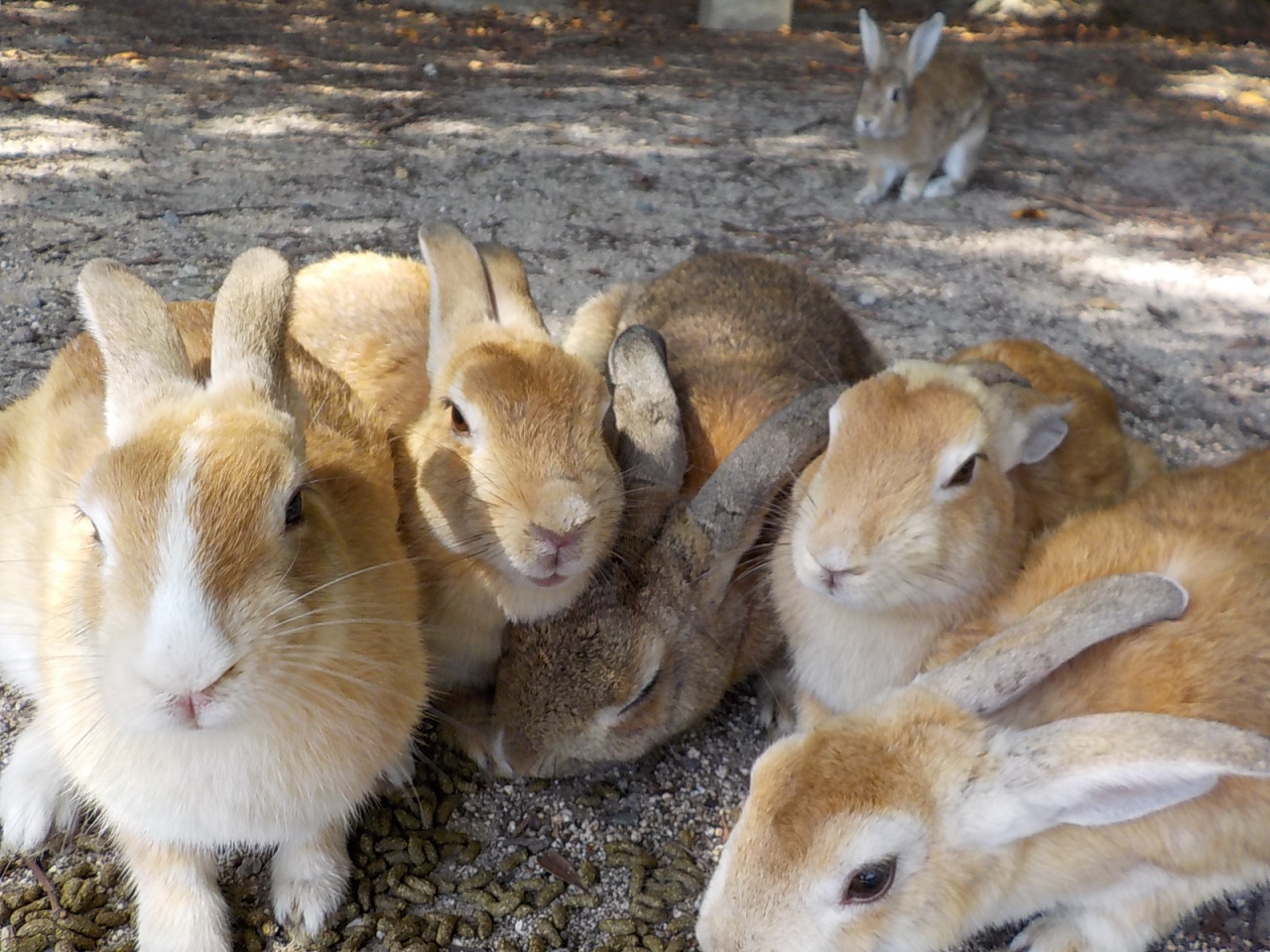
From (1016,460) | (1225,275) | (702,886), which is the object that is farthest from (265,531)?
(1225,275)

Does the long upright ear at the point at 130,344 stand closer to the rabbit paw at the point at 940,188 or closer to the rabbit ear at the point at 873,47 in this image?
the rabbit paw at the point at 940,188

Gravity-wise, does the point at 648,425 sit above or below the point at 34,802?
above

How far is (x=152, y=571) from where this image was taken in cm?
203

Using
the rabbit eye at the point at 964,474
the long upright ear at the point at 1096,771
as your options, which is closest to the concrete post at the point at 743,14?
the rabbit eye at the point at 964,474

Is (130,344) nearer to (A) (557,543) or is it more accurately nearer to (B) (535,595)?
(A) (557,543)

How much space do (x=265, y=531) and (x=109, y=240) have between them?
3962 mm

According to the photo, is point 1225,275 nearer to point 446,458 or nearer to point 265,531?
point 446,458

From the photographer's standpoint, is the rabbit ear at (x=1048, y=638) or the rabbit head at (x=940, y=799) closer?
the rabbit head at (x=940, y=799)

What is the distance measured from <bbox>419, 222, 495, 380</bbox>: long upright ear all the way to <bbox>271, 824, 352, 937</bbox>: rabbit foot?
1.56 metres

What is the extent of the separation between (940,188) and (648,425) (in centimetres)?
501

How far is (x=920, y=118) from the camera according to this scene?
24.5ft

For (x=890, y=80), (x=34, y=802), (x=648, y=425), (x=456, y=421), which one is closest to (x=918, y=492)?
(x=648, y=425)

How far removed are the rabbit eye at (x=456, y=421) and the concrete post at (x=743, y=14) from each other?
9.93 m

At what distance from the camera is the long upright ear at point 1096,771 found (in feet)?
6.87
